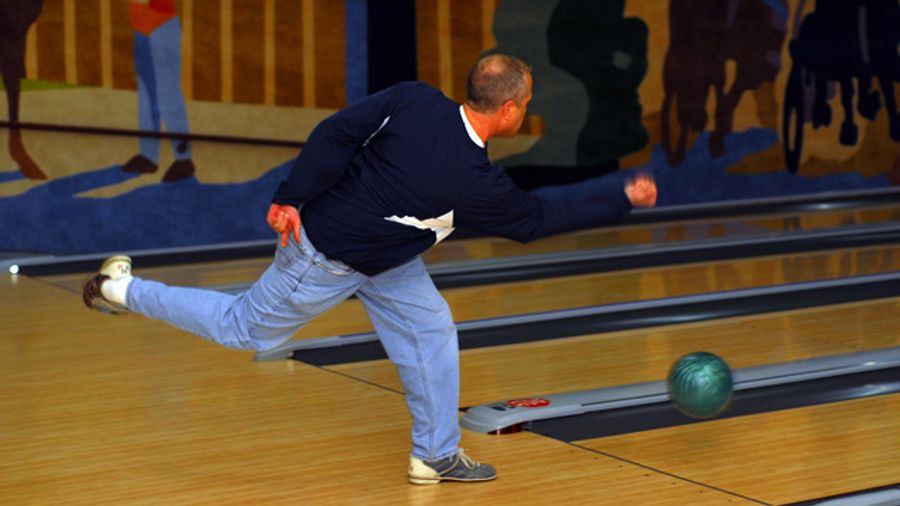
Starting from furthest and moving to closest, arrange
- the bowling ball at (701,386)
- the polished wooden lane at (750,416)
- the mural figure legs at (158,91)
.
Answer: the mural figure legs at (158,91)
the bowling ball at (701,386)
the polished wooden lane at (750,416)

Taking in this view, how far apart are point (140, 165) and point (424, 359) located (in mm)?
4031

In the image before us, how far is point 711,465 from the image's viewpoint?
2.90 m

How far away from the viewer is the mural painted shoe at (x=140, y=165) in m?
6.43

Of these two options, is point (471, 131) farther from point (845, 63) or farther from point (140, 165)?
point (845, 63)

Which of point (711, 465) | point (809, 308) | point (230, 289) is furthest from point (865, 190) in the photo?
point (711, 465)

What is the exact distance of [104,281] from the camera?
9.78 feet

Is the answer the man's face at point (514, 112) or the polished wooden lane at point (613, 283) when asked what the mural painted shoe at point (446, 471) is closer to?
the man's face at point (514, 112)

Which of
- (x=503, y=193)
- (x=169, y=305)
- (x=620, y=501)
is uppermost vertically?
(x=503, y=193)

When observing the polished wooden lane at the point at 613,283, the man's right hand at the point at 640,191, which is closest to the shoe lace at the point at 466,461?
the man's right hand at the point at 640,191

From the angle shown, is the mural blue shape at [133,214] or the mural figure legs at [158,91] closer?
the mural blue shape at [133,214]

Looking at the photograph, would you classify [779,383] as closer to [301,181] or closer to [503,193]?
[503,193]

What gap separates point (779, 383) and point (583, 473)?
99 centimetres

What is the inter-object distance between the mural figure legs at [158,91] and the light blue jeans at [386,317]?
12.4 feet

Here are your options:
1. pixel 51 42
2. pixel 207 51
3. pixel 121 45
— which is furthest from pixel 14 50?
pixel 207 51
